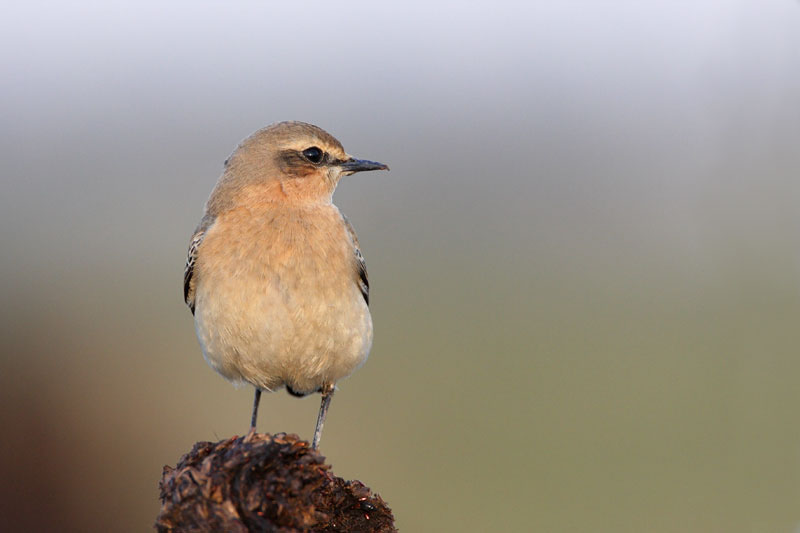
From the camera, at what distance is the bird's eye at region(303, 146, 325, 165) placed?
21.3 feet

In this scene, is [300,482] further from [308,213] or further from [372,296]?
[372,296]

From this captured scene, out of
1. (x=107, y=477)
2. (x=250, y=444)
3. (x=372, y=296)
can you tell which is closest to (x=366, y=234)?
(x=372, y=296)

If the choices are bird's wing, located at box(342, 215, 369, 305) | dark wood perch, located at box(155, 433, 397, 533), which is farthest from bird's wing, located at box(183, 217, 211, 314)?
dark wood perch, located at box(155, 433, 397, 533)

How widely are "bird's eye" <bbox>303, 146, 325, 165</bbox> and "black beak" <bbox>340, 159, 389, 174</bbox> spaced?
214 millimetres

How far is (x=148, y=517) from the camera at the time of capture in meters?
10.4

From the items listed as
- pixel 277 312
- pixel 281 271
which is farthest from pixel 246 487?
pixel 281 271

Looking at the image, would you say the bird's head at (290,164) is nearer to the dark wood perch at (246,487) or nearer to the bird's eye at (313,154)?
the bird's eye at (313,154)

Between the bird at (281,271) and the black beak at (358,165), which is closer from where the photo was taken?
the bird at (281,271)

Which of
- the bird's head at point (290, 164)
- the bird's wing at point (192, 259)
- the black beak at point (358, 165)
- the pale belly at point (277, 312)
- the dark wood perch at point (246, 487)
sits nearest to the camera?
the dark wood perch at point (246, 487)

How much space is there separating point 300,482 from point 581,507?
8.35 m

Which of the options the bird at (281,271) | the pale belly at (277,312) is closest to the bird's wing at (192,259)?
the bird at (281,271)

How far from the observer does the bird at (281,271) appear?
5781 mm

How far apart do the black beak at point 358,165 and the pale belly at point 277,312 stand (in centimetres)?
73

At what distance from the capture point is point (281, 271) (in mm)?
5840
